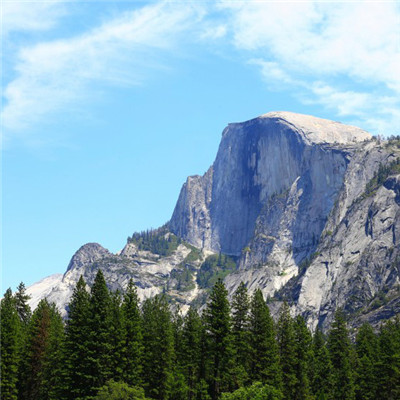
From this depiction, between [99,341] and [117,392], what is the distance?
8.80 meters

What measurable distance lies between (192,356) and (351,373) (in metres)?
32.6

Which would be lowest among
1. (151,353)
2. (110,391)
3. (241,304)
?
(110,391)

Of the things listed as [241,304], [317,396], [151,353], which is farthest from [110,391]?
[317,396]

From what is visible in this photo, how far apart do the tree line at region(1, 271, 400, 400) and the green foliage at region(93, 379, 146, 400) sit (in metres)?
0.11

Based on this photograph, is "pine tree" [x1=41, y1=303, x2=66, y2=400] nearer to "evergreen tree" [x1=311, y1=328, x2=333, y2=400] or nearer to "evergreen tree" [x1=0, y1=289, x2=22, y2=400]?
"evergreen tree" [x1=0, y1=289, x2=22, y2=400]

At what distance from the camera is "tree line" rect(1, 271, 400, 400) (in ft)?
275

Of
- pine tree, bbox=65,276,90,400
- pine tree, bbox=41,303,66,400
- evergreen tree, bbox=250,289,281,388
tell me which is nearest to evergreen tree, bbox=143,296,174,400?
pine tree, bbox=65,276,90,400

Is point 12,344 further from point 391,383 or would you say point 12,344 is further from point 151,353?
point 391,383

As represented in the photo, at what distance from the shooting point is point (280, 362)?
10675 cm

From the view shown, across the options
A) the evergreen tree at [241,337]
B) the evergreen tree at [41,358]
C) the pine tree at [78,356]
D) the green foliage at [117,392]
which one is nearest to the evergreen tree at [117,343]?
the pine tree at [78,356]

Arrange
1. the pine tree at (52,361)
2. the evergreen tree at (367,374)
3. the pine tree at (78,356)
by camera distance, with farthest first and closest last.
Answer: the evergreen tree at (367,374) → the pine tree at (52,361) → the pine tree at (78,356)

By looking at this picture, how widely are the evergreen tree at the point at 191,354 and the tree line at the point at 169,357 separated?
0.49 feet

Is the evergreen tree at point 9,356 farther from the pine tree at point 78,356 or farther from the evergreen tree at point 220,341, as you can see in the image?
the evergreen tree at point 220,341

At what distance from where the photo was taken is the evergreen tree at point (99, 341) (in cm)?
8288
